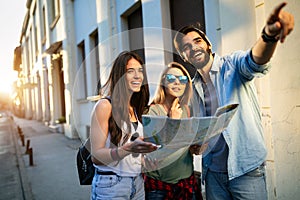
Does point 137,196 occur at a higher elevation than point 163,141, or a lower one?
lower

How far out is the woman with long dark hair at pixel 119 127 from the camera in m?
1.24

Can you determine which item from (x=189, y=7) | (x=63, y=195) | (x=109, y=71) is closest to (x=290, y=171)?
(x=109, y=71)

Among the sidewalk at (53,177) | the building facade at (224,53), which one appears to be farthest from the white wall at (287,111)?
the sidewalk at (53,177)

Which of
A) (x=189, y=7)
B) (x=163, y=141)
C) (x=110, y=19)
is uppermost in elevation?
(x=110, y=19)

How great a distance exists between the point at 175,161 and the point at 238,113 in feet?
1.37

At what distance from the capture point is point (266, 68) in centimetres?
112

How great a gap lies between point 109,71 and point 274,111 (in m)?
1.52

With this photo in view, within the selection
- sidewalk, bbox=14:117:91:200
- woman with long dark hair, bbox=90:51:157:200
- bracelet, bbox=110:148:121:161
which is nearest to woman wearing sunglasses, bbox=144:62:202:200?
woman with long dark hair, bbox=90:51:157:200

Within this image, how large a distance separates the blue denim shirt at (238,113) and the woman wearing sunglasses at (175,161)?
0.09 meters

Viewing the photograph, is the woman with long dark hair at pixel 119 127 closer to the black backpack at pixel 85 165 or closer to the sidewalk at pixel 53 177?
the black backpack at pixel 85 165

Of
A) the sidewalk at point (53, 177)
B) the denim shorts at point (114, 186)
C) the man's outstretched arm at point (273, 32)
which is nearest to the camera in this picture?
the man's outstretched arm at point (273, 32)

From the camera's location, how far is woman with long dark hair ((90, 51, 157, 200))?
4.07 ft

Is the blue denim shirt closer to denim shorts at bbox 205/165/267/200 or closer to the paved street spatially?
denim shorts at bbox 205/165/267/200

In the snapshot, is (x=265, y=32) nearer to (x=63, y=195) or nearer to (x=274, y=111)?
(x=274, y=111)
